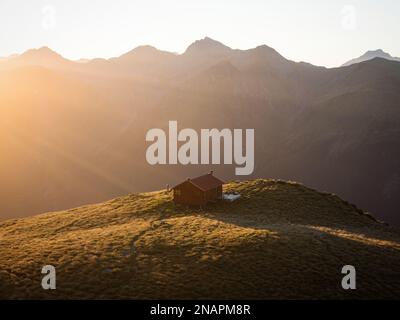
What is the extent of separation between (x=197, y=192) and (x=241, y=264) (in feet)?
75.4

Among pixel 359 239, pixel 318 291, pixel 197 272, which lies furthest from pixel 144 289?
pixel 359 239

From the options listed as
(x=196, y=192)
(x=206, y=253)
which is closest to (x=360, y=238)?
(x=206, y=253)

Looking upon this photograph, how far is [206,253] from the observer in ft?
117

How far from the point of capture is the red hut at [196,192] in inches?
2184

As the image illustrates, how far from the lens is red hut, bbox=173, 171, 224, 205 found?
55469mm

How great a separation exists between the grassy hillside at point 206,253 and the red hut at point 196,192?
1.75 m

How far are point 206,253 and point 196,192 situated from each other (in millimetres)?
20393

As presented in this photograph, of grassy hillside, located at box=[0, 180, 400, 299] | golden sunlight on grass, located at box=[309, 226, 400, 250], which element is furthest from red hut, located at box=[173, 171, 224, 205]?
golden sunlight on grass, located at box=[309, 226, 400, 250]

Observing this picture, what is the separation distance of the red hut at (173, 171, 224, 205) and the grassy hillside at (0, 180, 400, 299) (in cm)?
175

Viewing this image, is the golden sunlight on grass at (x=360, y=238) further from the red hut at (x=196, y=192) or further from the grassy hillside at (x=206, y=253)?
the red hut at (x=196, y=192)

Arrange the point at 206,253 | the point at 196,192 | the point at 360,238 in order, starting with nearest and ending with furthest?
the point at 206,253 → the point at 360,238 → the point at 196,192

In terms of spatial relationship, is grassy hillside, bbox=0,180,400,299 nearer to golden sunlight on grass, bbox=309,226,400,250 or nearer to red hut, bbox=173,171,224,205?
golden sunlight on grass, bbox=309,226,400,250

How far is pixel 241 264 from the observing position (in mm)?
33344

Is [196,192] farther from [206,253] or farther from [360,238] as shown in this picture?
[360,238]
